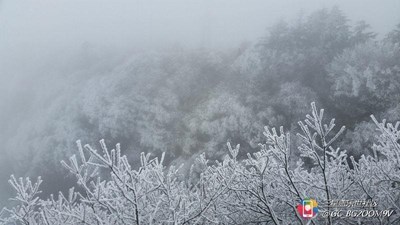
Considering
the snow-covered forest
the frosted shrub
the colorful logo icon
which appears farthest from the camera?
the snow-covered forest

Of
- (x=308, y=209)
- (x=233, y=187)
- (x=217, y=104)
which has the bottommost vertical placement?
(x=217, y=104)

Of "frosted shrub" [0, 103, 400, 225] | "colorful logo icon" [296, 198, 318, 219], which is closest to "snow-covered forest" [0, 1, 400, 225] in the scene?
"frosted shrub" [0, 103, 400, 225]

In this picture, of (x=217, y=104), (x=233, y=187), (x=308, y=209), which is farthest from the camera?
(x=217, y=104)

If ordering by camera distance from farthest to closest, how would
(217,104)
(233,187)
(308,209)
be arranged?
(217,104)
(233,187)
(308,209)

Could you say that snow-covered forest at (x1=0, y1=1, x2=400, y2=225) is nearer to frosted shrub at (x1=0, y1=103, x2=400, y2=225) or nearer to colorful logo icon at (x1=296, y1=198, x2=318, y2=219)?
frosted shrub at (x1=0, y1=103, x2=400, y2=225)

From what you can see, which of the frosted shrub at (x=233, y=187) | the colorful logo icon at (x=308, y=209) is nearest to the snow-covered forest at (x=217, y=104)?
the frosted shrub at (x=233, y=187)

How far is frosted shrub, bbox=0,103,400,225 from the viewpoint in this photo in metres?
3.65

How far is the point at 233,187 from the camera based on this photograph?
4.58m

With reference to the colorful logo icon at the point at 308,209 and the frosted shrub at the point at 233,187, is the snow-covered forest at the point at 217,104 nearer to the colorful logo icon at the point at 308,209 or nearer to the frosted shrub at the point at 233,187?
the frosted shrub at the point at 233,187

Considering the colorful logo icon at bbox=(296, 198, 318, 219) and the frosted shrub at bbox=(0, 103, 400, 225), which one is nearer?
the frosted shrub at bbox=(0, 103, 400, 225)

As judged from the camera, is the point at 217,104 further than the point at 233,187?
Yes

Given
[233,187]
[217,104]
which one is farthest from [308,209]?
[217,104]

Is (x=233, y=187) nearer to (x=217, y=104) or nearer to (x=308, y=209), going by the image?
(x=308, y=209)

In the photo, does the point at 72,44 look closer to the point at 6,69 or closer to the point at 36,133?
the point at 6,69
